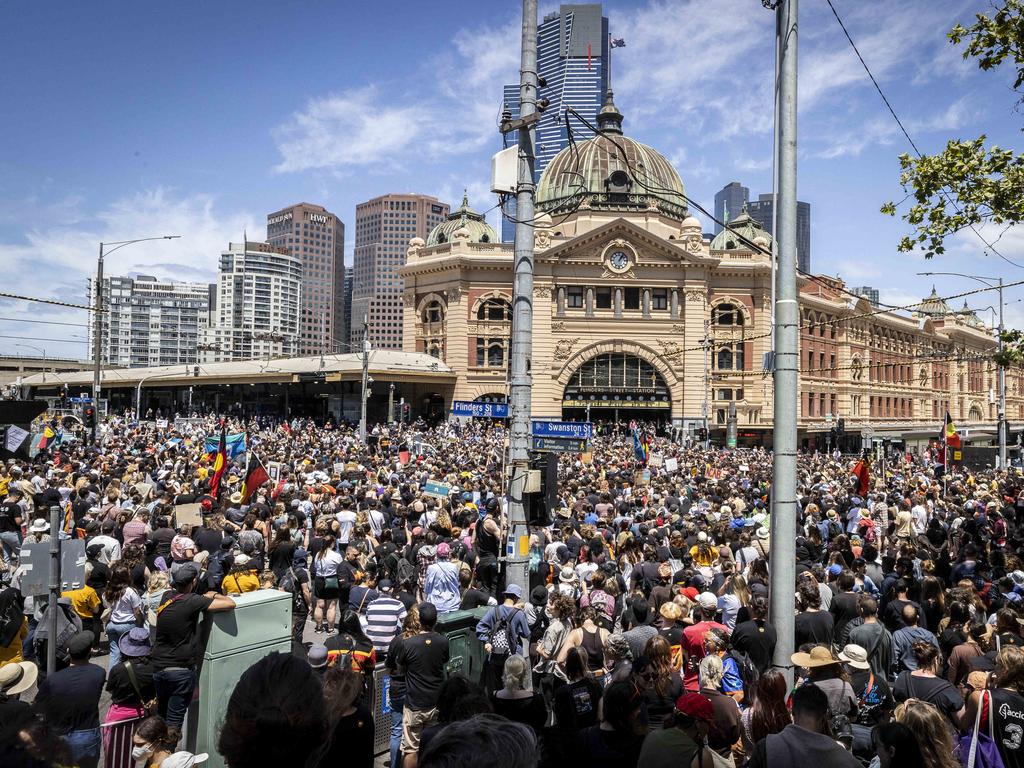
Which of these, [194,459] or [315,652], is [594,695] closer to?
[315,652]

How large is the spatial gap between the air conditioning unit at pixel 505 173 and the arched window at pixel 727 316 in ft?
179

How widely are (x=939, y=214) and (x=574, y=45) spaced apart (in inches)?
259

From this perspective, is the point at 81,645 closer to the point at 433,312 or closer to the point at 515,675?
the point at 515,675

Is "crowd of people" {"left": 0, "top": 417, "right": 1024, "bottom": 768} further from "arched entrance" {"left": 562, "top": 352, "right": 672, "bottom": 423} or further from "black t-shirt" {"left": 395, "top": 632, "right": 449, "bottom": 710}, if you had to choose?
"arched entrance" {"left": 562, "top": 352, "right": 672, "bottom": 423}

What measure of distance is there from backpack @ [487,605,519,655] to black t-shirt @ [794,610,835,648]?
3.16 m

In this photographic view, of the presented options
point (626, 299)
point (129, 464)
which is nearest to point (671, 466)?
point (129, 464)

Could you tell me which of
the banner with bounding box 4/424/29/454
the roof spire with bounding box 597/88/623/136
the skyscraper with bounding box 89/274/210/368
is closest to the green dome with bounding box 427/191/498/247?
the roof spire with bounding box 597/88/623/136

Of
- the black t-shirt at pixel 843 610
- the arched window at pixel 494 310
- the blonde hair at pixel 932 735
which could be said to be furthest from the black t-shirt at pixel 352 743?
the arched window at pixel 494 310

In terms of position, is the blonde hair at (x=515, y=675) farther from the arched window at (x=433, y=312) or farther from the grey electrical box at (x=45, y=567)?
the arched window at (x=433, y=312)

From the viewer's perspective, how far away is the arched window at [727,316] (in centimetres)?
6203

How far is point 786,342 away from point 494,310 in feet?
185

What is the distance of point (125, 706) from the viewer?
22.0 feet

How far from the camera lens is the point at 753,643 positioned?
308 inches

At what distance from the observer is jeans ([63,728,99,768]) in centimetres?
567
